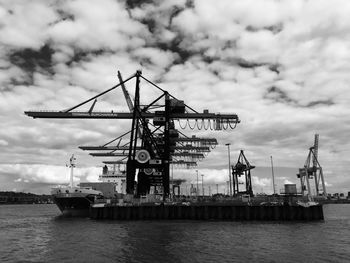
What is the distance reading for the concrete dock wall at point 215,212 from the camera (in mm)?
50906

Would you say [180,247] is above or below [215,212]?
below

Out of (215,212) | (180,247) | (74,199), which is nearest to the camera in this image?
(180,247)

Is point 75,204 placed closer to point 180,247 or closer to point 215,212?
point 215,212

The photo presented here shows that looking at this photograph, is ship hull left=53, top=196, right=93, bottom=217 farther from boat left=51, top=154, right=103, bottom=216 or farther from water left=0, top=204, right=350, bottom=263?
water left=0, top=204, right=350, bottom=263

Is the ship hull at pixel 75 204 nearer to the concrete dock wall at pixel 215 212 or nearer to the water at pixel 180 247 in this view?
the concrete dock wall at pixel 215 212

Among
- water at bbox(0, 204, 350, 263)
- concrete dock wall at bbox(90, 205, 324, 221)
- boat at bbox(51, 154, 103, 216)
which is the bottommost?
water at bbox(0, 204, 350, 263)

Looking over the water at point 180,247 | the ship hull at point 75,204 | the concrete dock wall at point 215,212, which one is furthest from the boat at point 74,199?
the water at point 180,247

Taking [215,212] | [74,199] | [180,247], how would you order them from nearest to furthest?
[180,247] → [215,212] → [74,199]

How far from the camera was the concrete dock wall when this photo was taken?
5091 centimetres

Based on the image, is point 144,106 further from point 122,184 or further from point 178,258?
point 178,258

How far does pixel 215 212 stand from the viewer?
52344mm

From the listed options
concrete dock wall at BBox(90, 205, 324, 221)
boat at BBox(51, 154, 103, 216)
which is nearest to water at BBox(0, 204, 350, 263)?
concrete dock wall at BBox(90, 205, 324, 221)

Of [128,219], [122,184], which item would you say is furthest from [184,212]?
[122,184]

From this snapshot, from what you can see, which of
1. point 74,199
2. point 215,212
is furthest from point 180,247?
point 74,199
